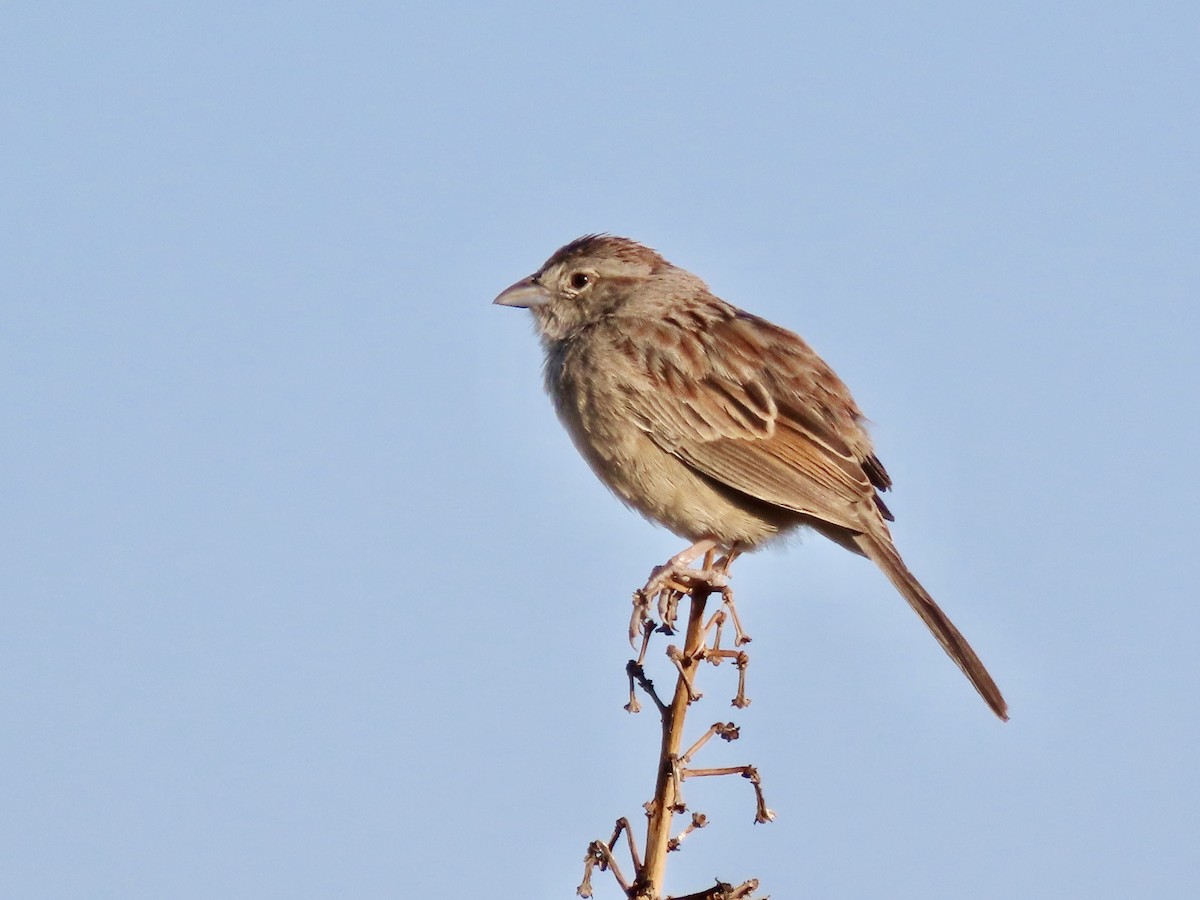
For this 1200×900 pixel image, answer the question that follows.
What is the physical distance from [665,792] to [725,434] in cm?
328

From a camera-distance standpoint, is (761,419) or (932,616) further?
(761,419)

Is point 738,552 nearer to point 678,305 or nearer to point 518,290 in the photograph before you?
point 678,305

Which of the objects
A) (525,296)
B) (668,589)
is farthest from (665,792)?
(525,296)

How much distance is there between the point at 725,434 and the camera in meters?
6.30

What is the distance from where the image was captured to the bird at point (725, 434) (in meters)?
6.17

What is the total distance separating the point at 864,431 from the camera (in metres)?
6.62

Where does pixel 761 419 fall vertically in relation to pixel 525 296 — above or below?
below

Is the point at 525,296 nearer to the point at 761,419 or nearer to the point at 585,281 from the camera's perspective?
the point at 585,281

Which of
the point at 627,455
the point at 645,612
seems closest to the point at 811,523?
the point at 627,455

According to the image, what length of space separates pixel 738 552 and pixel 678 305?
4.05ft

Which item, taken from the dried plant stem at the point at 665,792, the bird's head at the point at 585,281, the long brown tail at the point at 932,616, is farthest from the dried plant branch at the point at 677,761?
the bird's head at the point at 585,281

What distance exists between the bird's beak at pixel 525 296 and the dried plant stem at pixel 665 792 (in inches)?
148

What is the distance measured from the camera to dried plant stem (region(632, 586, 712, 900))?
293cm

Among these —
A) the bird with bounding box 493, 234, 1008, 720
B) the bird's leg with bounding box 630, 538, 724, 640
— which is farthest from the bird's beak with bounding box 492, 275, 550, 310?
the bird's leg with bounding box 630, 538, 724, 640
